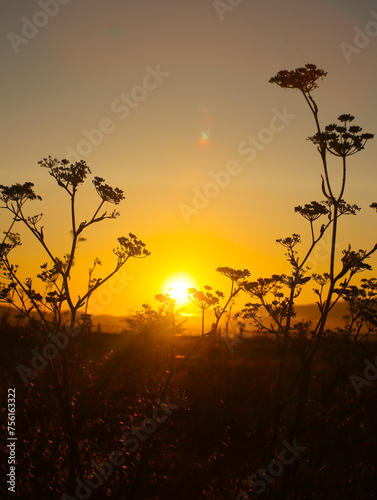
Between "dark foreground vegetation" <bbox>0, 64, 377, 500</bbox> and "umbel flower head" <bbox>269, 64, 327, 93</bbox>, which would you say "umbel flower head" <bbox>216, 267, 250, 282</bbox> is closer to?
"dark foreground vegetation" <bbox>0, 64, 377, 500</bbox>

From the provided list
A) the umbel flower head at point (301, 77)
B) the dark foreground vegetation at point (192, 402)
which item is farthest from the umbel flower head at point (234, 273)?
the umbel flower head at point (301, 77)

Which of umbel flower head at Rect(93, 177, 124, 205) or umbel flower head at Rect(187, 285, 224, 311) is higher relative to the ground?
umbel flower head at Rect(93, 177, 124, 205)

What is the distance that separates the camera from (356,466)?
10641mm

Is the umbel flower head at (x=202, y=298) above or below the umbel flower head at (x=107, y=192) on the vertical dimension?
below

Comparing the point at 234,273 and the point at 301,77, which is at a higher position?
the point at 301,77

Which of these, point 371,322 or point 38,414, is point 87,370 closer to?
point 38,414

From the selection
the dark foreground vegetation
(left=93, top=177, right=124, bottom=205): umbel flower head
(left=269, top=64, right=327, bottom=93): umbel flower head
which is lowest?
the dark foreground vegetation

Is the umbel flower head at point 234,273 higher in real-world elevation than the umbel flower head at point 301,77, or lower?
lower

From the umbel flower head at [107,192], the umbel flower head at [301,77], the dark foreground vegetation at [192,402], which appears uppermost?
the umbel flower head at [301,77]

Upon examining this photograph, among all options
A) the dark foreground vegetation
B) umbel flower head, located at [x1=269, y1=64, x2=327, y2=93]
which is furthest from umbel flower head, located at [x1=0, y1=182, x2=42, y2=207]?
umbel flower head, located at [x1=269, y1=64, x2=327, y2=93]

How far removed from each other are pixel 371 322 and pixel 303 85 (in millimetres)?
5051

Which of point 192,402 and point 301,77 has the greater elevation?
point 301,77

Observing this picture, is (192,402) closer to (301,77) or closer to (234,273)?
(234,273)

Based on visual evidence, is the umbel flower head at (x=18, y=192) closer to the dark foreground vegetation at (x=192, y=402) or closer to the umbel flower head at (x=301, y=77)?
the dark foreground vegetation at (x=192, y=402)
